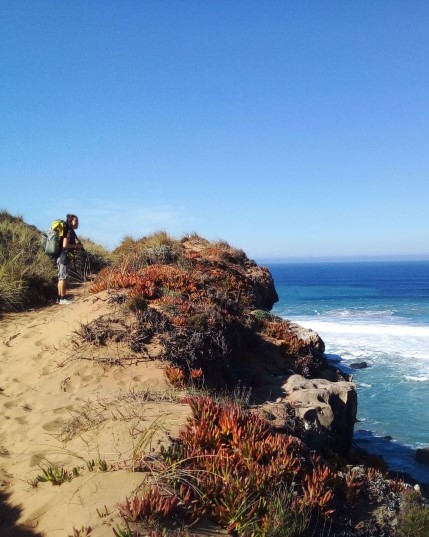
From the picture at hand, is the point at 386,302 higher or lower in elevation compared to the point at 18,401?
lower

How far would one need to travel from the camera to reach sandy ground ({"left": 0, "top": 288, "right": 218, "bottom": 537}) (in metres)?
4.07

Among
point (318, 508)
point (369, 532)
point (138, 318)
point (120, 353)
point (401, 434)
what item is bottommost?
point (401, 434)

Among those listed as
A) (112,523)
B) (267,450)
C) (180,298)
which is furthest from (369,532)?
(180,298)

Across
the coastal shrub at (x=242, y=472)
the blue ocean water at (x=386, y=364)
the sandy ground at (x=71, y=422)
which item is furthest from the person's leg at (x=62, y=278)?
the blue ocean water at (x=386, y=364)

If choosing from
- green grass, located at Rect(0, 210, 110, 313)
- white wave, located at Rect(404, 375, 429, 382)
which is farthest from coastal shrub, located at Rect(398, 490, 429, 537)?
white wave, located at Rect(404, 375, 429, 382)

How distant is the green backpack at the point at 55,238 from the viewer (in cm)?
1179

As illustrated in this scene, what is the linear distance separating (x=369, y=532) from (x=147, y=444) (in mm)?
2527

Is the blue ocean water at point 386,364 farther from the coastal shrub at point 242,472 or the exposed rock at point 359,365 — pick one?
the coastal shrub at point 242,472

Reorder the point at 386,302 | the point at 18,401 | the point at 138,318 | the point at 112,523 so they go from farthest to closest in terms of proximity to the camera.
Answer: the point at 386,302
the point at 138,318
the point at 18,401
the point at 112,523

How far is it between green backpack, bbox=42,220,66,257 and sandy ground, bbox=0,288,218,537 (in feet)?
8.27

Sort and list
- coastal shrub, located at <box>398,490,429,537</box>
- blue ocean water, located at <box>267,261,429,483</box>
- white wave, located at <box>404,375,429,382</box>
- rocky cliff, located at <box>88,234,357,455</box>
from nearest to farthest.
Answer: coastal shrub, located at <box>398,490,429,537</box>
rocky cliff, located at <box>88,234,357,455</box>
blue ocean water, located at <box>267,261,429,483</box>
white wave, located at <box>404,375,429,382</box>

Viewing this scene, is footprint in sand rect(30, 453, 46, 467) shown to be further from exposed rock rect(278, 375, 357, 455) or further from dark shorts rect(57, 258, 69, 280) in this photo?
dark shorts rect(57, 258, 69, 280)

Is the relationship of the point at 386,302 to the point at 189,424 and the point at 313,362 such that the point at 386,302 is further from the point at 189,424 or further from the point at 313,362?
the point at 189,424

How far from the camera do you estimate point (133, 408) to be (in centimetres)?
582
